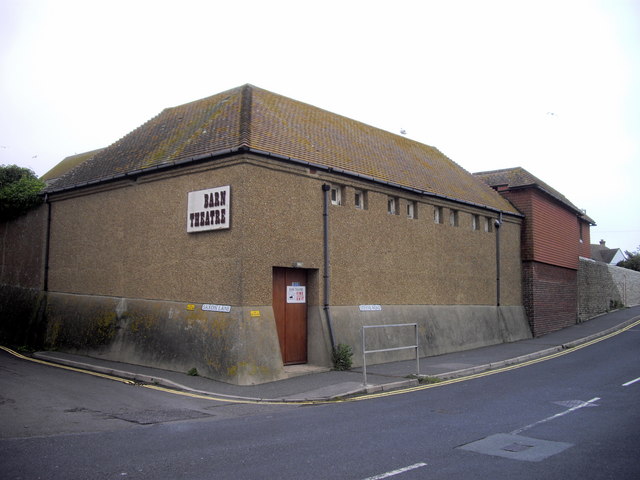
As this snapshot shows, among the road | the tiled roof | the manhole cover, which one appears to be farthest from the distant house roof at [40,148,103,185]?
the tiled roof

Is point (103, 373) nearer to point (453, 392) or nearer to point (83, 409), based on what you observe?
point (83, 409)

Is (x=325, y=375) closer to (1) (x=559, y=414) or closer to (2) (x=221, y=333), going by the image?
(2) (x=221, y=333)

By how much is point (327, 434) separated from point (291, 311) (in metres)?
6.85

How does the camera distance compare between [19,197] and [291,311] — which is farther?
[19,197]

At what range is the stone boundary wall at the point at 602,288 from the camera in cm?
2998

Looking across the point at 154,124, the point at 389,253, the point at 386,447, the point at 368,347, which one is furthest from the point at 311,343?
the point at 154,124

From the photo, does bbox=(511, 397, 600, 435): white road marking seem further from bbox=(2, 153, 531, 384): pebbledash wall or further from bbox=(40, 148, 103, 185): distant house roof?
bbox=(40, 148, 103, 185): distant house roof

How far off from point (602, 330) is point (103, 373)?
69.5ft

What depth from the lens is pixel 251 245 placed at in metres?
12.8

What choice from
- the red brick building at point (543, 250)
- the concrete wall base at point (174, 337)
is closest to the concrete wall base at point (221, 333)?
the concrete wall base at point (174, 337)

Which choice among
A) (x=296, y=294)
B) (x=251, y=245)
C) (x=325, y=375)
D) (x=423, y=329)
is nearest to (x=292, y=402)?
(x=325, y=375)

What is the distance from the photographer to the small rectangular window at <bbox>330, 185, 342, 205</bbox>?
15483mm

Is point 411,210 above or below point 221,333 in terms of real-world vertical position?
above

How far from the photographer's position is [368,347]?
15531 mm
